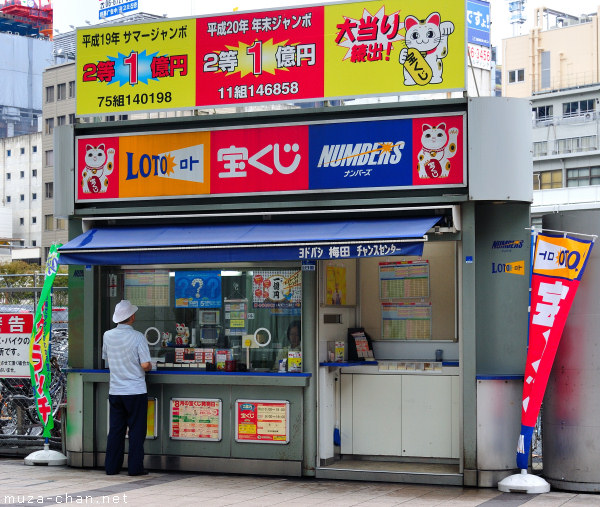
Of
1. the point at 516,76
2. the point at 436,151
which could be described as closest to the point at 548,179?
the point at 516,76

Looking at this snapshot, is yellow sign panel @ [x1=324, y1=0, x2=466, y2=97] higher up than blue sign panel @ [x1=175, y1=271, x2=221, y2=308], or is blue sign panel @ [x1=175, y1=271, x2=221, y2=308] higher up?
yellow sign panel @ [x1=324, y1=0, x2=466, y2=97]

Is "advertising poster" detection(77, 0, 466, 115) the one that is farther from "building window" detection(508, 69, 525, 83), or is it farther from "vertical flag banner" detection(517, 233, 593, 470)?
"building window" detection(508, 69, 525, 83)

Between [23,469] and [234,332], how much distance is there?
268 centimetres

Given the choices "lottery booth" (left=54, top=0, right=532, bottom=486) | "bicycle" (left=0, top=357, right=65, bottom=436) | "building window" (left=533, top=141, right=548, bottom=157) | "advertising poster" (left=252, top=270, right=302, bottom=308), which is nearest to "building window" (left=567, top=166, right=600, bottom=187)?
"building window" (left=533, top=141, right=548, bottom=157)

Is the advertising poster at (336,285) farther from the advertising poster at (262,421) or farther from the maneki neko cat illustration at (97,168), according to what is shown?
the maneki neko cat illustration at (97,168)

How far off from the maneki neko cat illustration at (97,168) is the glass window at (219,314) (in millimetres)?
926

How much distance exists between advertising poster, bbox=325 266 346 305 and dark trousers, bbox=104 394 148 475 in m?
2.13

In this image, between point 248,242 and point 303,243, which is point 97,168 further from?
point 303,243

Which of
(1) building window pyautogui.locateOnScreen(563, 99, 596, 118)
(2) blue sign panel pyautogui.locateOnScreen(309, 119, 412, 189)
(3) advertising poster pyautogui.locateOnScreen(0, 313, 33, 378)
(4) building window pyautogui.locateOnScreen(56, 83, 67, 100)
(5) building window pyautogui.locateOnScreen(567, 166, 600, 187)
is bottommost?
(3) advertising poster pyautogui.locateOnScreen(0, 313, 33, 378)

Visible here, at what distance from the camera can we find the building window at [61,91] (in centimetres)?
8825

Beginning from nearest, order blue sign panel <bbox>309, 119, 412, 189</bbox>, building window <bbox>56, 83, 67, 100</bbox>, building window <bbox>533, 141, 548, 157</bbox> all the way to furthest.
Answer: blue sign panel <bbox>309, 119, 412, 189</bbox>
building window <bbox>533, 141, 548, 157</bbox>
building window <bbox>56, 83, 67, 100</bbox>

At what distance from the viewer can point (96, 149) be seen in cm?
1067

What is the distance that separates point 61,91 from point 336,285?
82.5 meters

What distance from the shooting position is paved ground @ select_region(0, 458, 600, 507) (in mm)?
8391
